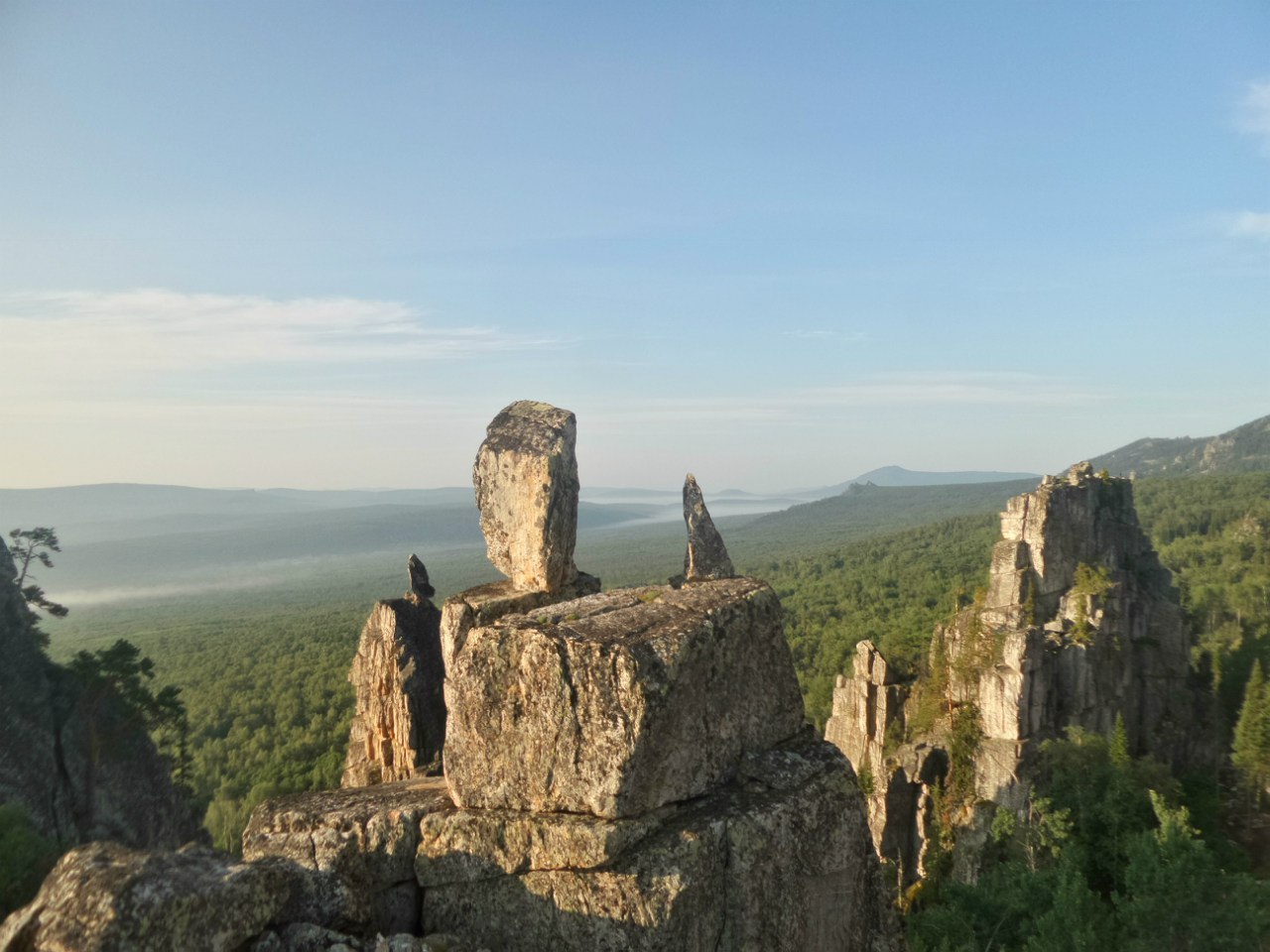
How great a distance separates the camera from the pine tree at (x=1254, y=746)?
135 feet

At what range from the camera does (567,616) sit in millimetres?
9219

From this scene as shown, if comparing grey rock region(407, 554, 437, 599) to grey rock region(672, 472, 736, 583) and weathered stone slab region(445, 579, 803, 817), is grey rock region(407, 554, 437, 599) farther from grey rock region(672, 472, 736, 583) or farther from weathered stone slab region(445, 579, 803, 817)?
weathered stone slab region(445, 579, 803, 817)

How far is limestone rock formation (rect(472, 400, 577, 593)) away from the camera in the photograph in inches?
494

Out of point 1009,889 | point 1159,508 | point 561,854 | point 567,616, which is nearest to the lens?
point 561,854

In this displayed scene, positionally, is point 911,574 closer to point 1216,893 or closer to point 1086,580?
point 1086,580

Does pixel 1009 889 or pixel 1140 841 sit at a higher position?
pixel 1140 841

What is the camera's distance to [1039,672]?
44781mm

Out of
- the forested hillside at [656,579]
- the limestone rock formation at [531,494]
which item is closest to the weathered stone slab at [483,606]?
the limestone rock formation at [531,494]

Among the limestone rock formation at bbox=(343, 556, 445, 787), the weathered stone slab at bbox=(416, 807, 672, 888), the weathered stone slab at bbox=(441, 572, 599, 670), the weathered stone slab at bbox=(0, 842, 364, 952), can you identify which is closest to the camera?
the weathered stone slab at bbox=(0, 842, 364, 952)

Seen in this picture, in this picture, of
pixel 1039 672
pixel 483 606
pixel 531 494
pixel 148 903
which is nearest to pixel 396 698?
pixel 483 606

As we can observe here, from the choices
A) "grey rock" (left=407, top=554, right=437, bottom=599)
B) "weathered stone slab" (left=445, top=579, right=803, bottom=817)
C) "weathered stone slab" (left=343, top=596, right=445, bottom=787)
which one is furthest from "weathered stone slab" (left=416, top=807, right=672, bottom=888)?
"grey rock" (left=407, top=554, right=437, bottom=599)

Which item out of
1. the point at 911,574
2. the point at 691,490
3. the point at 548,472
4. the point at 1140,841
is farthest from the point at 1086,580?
the point at 911,574

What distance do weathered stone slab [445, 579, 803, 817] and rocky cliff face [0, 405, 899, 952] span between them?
23 millimetres

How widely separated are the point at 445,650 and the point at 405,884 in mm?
3776
